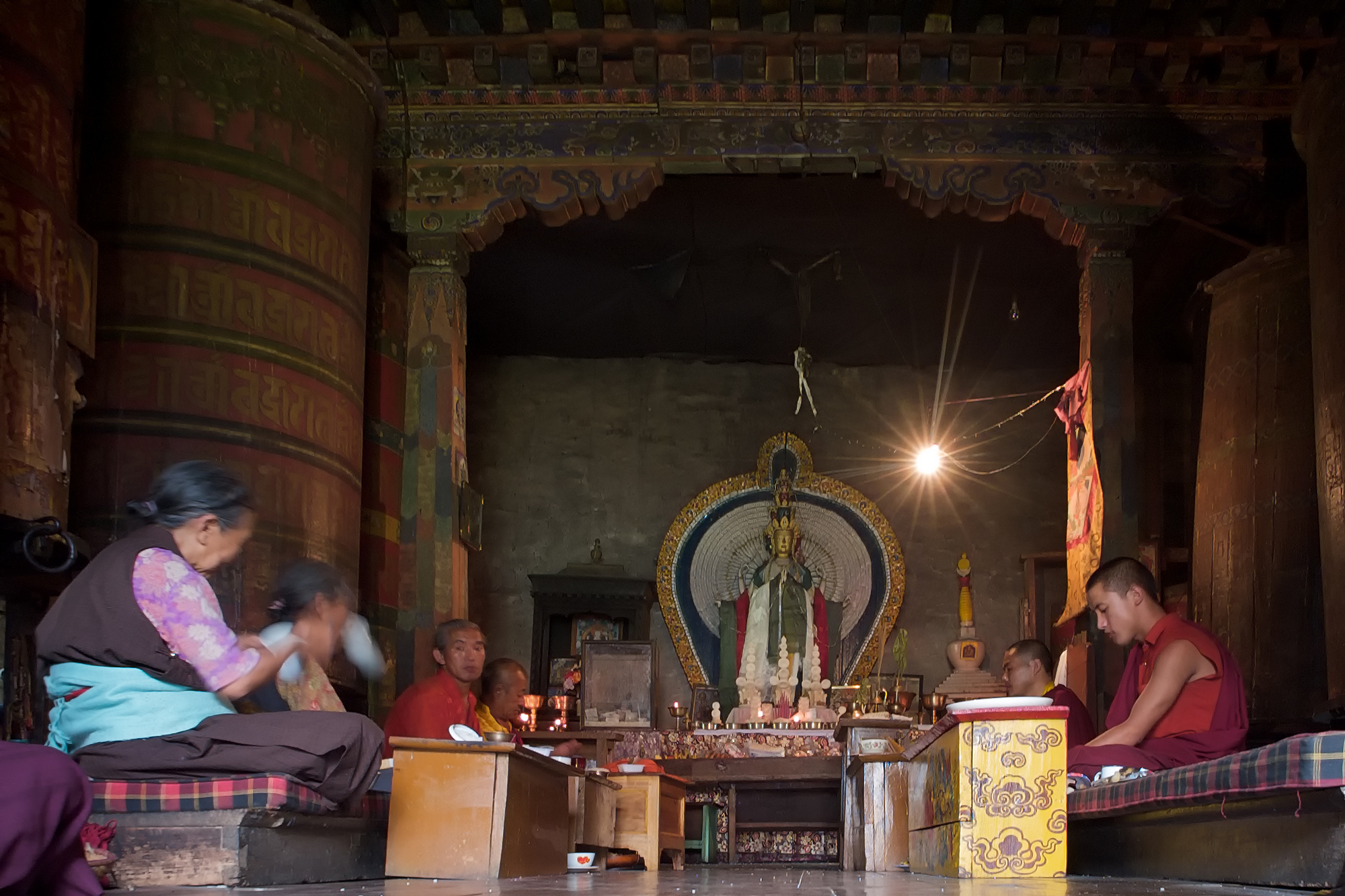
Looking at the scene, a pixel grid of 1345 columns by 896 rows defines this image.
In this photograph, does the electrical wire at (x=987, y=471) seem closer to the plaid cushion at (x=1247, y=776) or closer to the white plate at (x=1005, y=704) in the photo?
the plaid cushion at (x=1247, y=776)

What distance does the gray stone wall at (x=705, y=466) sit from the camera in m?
10.5

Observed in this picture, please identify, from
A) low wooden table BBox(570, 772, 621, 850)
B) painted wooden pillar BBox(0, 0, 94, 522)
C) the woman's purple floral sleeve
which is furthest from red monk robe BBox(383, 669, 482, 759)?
the woman's purple floral sleeve

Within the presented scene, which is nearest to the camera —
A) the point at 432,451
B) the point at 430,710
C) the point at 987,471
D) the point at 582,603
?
the point at 430,710

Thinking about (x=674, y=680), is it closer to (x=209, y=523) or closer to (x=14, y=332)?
(x=14, y=332)

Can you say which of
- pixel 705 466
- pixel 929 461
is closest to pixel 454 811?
pixel 705 466

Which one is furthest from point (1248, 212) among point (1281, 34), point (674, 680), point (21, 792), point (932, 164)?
point (21, 792)

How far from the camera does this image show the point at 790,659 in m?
9.49

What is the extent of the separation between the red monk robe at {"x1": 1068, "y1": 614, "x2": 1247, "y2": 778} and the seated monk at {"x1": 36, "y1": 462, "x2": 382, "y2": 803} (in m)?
2.52

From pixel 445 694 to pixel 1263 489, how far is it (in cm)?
443

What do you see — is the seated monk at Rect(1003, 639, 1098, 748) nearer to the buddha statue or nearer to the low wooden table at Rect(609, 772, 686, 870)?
the low wooden table at Rect(609, 772, 686, 870)

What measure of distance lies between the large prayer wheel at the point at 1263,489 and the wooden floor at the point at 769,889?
12.5 feet

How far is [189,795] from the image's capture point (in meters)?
3.16

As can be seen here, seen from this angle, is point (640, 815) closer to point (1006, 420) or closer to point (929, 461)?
point (929, 461)

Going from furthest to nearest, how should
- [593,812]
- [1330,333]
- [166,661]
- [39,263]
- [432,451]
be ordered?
[432,451] → [593,812] → [1330,333] → [39,263] → [166,661]
